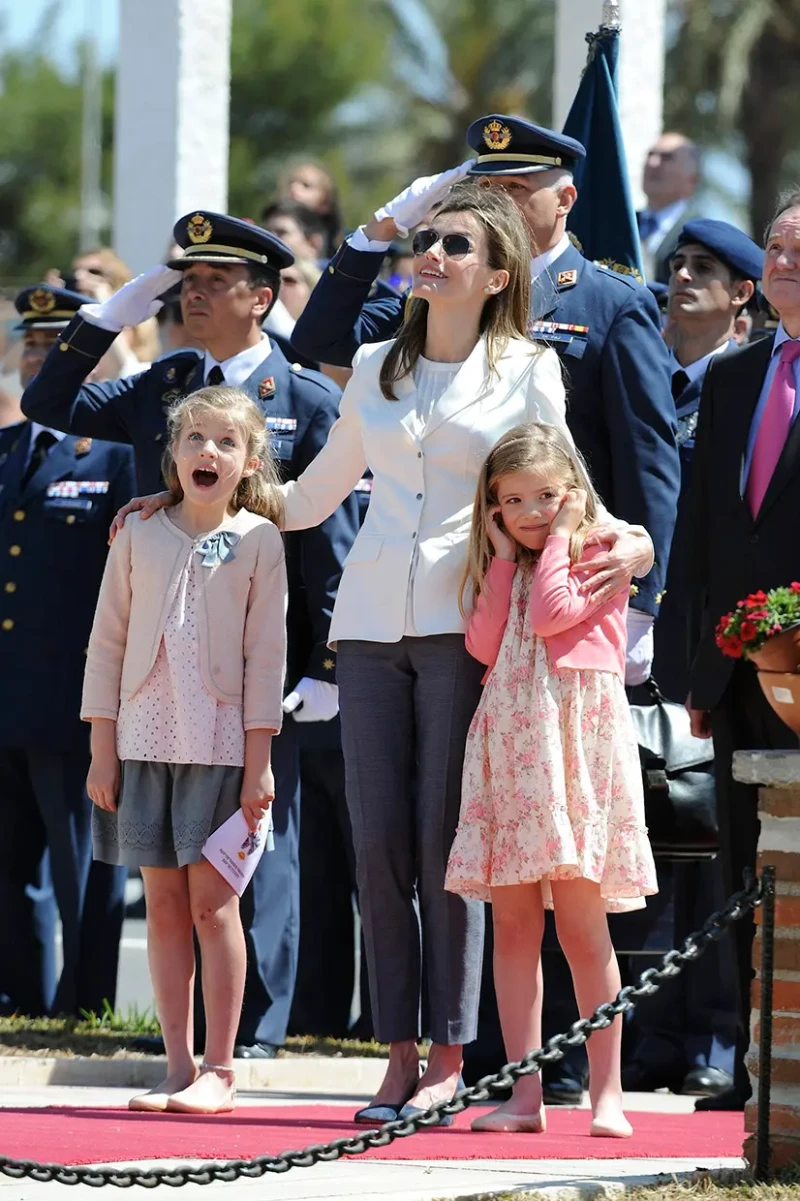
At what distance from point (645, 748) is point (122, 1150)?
2.09m

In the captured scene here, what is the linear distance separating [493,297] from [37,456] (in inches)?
119

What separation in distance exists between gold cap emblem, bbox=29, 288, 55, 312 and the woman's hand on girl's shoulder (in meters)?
2.43

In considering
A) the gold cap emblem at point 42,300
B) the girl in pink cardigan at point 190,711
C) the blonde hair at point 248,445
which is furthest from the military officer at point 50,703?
the girl in pink cardigan at point 190,711

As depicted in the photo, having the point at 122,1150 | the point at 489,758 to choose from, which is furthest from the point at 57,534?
the point at 122,1150

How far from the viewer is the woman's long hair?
548 centimetres

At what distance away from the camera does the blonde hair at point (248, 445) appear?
5.71 m

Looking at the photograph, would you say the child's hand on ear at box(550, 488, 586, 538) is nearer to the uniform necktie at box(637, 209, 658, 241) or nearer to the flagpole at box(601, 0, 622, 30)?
the flagpole at box(601, 0, 622, 30)

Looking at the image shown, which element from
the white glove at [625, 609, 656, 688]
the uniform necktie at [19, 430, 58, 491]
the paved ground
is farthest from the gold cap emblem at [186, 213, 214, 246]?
the paved ground

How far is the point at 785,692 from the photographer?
4.67 metres

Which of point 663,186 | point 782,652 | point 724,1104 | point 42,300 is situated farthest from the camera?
point 663,186

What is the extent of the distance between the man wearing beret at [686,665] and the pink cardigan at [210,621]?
144cm

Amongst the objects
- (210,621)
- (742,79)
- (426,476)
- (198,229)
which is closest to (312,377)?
(198,229)

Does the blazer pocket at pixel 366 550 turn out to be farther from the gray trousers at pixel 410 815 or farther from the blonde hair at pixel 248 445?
the blonde hair at pixel 248 445

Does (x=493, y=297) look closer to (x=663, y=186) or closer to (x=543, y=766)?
(x=543, y=766)
